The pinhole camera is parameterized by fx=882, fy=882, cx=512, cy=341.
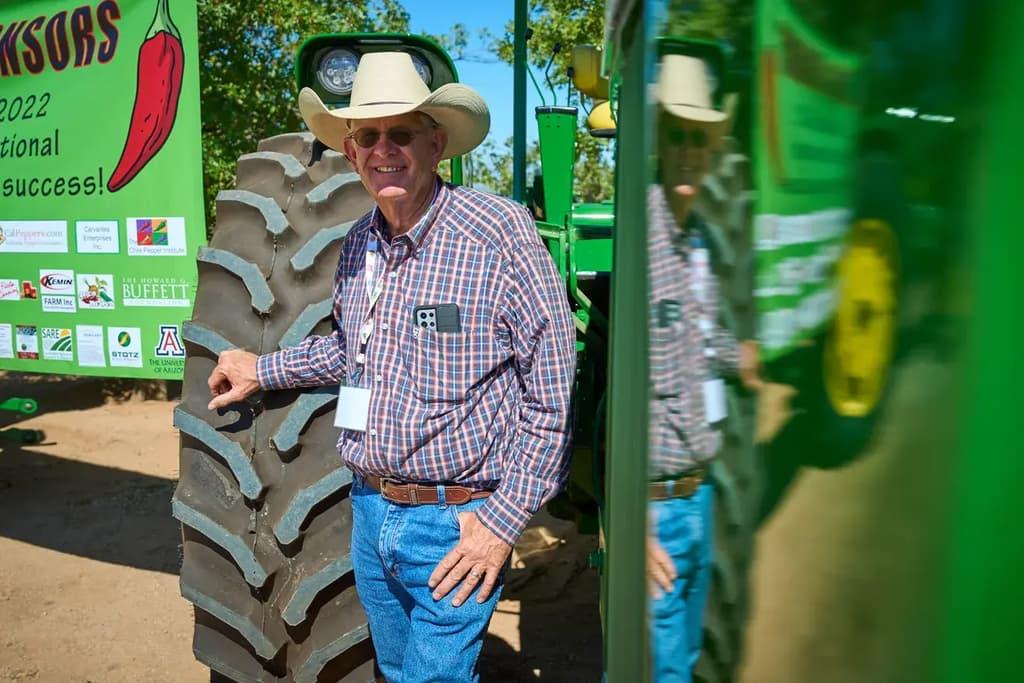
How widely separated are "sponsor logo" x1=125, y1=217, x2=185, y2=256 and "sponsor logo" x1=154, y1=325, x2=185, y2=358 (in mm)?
330

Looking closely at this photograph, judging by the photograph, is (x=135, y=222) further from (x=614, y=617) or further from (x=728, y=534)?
(x=728, y=534)

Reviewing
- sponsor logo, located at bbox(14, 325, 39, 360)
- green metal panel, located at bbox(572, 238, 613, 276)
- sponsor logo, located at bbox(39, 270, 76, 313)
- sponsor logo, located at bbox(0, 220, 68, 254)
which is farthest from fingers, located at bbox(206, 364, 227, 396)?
sponsor logo, located at bbox(14, 325, 39, 360)

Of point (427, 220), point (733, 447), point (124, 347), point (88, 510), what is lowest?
point (88, 510)

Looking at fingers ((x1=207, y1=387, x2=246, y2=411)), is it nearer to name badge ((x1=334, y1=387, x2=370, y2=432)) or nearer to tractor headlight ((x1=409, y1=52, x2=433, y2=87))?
name badge ((x1=334, y1=387, x2=370, y2=432))

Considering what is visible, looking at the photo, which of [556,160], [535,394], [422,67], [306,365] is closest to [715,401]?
[535,394]

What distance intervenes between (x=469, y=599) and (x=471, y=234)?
759 millimetres

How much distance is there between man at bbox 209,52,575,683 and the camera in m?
1.80

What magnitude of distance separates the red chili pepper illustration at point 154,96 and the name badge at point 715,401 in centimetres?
348

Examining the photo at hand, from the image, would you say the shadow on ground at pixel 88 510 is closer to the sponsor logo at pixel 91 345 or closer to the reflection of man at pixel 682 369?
the sponsor logo at pixel 91 345

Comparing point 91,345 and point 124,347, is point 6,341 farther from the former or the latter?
point 124,347

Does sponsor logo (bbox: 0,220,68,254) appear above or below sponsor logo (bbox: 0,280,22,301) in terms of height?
above

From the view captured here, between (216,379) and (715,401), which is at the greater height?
(715,401)

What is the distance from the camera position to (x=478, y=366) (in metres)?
1.81

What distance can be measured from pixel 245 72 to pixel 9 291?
164 inches
